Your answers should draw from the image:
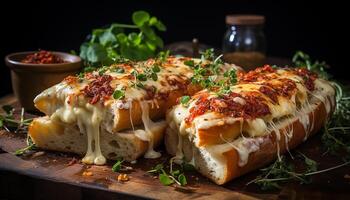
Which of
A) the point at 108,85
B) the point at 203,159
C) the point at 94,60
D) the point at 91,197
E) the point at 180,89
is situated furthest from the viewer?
the point at 94,60

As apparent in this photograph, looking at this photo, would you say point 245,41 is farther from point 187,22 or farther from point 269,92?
point 269,92

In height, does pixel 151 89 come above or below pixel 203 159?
above

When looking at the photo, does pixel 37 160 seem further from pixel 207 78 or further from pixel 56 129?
pixel 207 78

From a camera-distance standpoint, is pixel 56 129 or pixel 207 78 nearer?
pixel 56 129

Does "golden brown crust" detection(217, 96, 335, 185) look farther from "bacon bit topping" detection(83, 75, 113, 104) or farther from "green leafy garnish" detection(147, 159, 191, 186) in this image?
"bacon bit topping" detection(83, 75, 113, 104)

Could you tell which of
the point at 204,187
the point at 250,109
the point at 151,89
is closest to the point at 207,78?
the point at 151,89

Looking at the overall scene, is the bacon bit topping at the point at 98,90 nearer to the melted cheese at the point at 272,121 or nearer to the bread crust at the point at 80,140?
the bread crust at the point at 80,140
